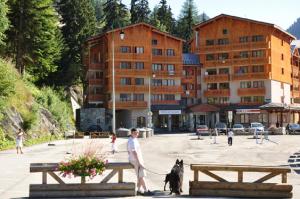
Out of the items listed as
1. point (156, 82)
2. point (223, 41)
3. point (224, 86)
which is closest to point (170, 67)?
point (156, 82)

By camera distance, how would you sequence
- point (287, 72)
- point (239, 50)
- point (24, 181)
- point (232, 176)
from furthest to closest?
1. point (287, 72)
2. point (239, 50)
3. point (232, 176)
4. point (24, 181)

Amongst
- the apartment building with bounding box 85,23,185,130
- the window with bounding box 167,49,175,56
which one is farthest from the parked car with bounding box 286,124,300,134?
the window with bounding box 167,49,175,56

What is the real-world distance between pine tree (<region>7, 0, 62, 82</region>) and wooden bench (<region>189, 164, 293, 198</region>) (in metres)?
46.2

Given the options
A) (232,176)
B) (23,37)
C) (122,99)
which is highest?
(23,37)

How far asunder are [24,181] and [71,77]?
60554 mm

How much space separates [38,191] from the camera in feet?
49.4

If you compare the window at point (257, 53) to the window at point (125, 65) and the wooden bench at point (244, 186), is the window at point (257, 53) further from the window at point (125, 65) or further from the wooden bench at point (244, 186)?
the wooden bench at point (244, 186)

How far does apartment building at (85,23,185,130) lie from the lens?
3425 inches

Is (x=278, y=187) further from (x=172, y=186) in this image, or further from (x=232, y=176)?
(x=232, y=176)

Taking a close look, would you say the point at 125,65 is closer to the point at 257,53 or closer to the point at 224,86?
the point at 224,86

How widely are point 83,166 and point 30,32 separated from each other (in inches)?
1829

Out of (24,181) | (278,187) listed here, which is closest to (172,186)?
(278,187)

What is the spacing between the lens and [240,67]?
93000 millimetres

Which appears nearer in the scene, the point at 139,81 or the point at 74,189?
the point at 74,189
